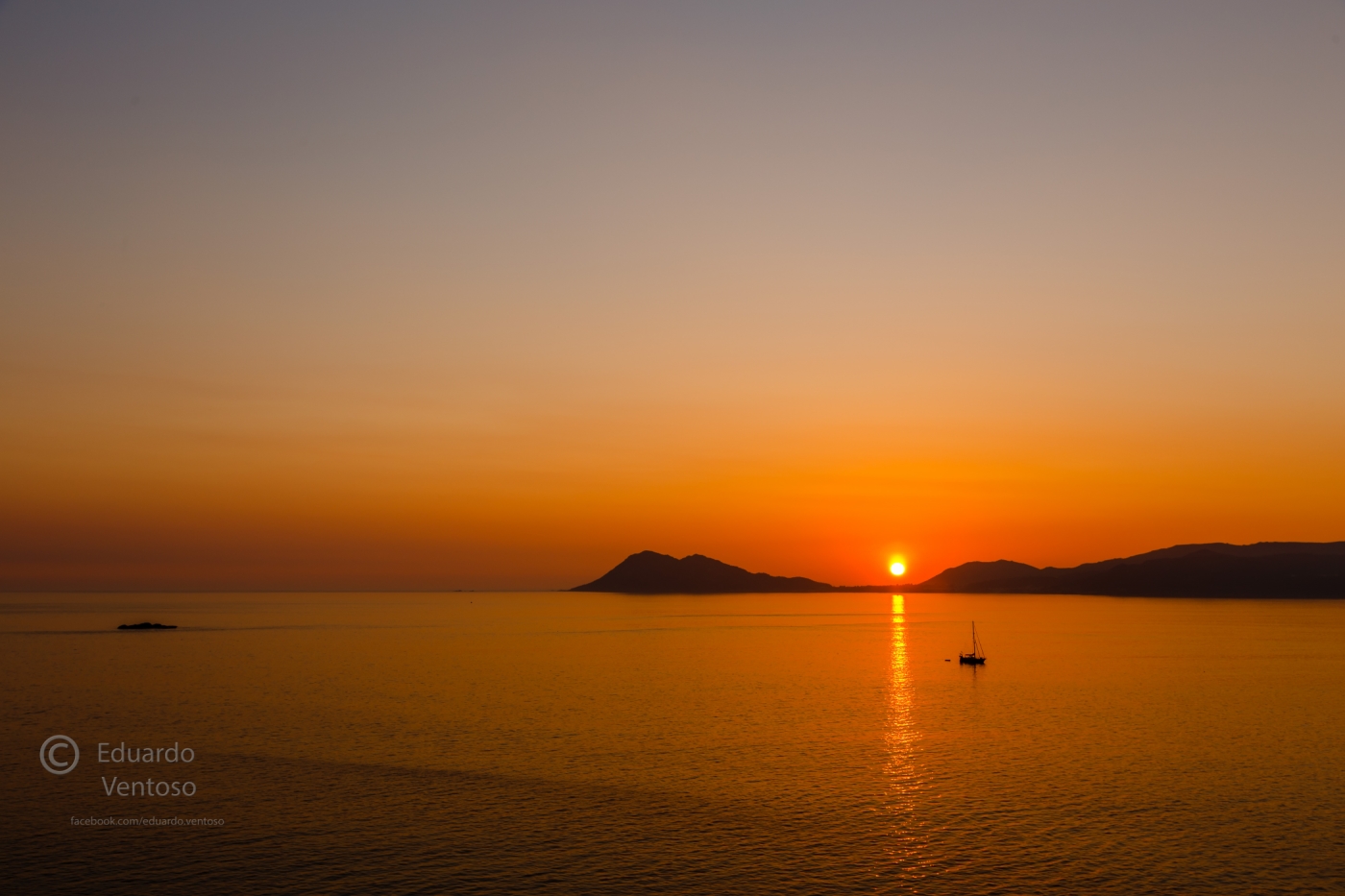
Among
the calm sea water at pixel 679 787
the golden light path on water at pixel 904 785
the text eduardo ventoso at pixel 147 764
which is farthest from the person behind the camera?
the text eduardo ventoso at pixel 147 764

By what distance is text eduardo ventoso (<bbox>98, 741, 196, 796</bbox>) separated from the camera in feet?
187

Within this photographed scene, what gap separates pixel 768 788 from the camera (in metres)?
57.8

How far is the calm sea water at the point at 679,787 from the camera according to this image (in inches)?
1676

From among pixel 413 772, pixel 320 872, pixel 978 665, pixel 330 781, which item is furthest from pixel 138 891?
pixel 978 665

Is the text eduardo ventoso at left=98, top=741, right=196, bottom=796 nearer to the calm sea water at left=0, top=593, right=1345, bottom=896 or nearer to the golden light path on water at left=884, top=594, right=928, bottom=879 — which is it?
the calm sea water at left=0, top=593, right=1345, bottom=896

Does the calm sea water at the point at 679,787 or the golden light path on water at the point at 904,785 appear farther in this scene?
the golden light path on water at the point at 904,785

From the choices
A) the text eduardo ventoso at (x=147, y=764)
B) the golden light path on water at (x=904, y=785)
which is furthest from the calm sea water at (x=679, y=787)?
the text eduardo ventoso at (x=147, y=764)

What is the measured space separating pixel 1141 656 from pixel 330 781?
469 feet

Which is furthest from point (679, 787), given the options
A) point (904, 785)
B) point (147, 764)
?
point (147, 764)

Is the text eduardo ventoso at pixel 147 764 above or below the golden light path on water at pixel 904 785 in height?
above

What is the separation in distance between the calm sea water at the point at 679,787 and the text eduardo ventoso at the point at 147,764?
2.75ft

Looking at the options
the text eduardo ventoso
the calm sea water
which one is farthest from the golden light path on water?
the text eduardo ventoso

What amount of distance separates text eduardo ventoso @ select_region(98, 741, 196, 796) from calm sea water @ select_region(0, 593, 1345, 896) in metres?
0.84

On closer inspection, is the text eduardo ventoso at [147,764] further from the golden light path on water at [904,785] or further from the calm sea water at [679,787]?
the golden light path on water at [904,785]
